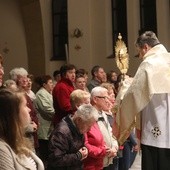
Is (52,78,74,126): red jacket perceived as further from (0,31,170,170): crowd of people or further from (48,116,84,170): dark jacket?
(48,116,84,170): dark jacket

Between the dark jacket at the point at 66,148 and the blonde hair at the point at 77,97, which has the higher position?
the blonde hair at the point at 77,97

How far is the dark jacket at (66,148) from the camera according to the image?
4574 millimetres

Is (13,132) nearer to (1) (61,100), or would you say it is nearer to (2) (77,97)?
(2) (77,97)

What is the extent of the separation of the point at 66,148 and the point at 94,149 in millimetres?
484

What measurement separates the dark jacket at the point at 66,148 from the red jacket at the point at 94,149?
30cm

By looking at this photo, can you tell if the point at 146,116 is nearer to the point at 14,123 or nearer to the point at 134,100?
the point at 134,100

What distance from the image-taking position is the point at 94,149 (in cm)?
504

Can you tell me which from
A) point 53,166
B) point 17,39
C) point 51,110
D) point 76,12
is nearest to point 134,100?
point 53,166

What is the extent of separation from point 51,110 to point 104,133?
6.44 ft

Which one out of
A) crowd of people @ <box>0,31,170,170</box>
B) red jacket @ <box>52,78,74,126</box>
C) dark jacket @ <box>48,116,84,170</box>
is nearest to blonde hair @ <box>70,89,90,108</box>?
crowd of people @ <box>0,31,170,170</box>

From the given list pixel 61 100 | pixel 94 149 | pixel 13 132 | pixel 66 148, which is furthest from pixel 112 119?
pixel 13 132

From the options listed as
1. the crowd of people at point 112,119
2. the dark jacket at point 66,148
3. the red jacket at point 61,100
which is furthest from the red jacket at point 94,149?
the red jacket at point 61,100

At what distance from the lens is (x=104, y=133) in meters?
5.54

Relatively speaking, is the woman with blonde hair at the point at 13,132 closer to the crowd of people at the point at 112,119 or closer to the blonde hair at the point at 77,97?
the crowd of people at the point at 112,119
